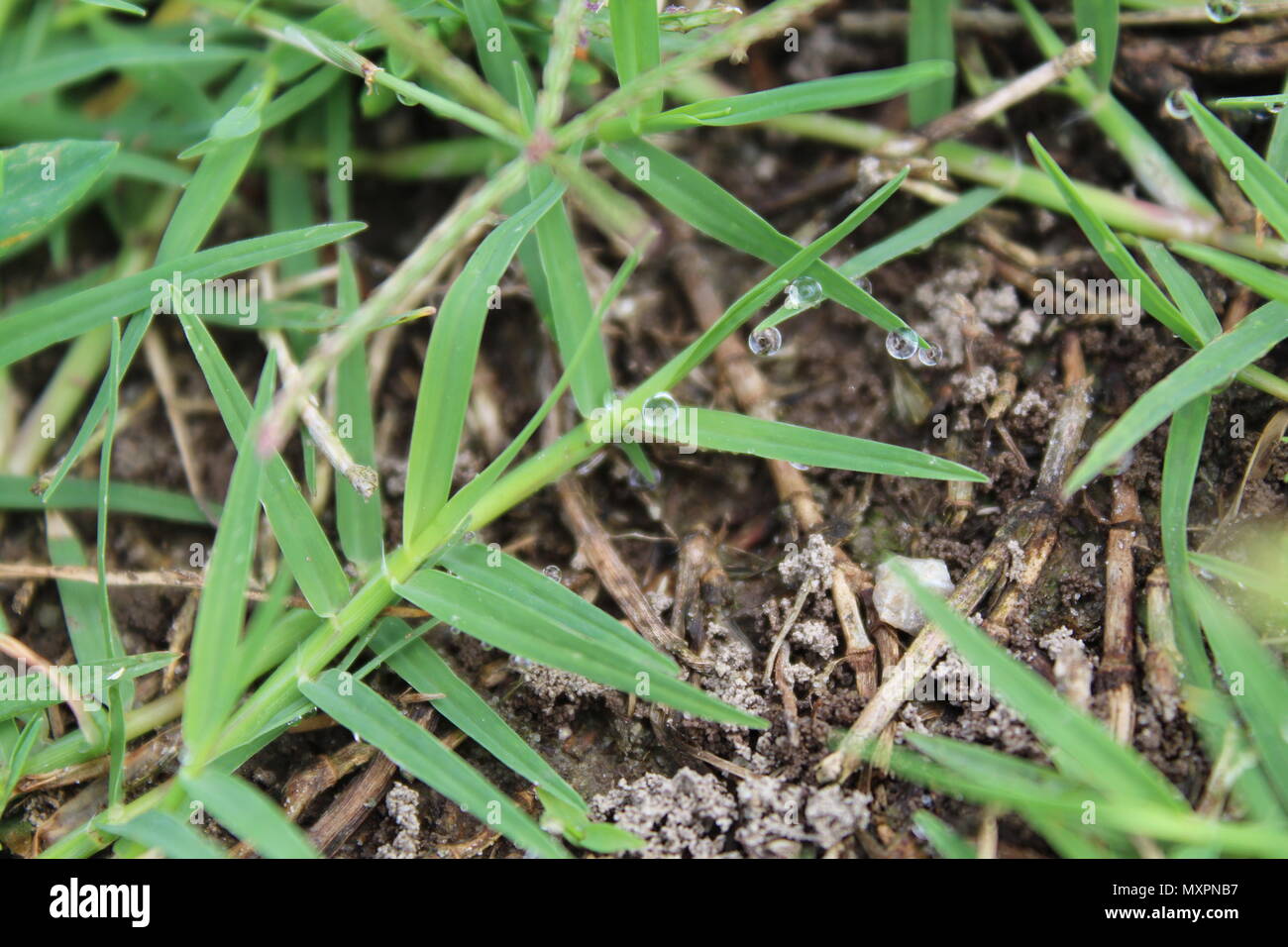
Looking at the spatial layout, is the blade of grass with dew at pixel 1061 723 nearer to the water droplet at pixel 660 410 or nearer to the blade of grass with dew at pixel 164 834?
the water droplet at pixel 660 410

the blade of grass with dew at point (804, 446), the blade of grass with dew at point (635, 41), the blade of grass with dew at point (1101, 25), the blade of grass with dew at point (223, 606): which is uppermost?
the blade of grass with dew at point (1101, 25)

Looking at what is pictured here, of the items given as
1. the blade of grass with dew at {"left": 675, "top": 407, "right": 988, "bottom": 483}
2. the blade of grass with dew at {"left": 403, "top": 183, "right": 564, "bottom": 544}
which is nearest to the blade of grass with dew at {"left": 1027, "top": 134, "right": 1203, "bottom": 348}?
the blade of grass with dew at {"left": 675, "top": 407, "right": 988, "bottom": 483}

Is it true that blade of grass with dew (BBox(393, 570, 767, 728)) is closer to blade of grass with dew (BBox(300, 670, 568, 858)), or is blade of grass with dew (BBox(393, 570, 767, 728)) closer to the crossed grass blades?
the crossed grass blades

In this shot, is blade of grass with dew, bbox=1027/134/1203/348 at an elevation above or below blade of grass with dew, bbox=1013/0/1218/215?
below

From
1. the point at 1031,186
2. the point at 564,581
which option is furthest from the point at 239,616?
the point at 1031,186

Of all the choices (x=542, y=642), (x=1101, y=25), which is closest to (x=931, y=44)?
(x=1101, y=25)

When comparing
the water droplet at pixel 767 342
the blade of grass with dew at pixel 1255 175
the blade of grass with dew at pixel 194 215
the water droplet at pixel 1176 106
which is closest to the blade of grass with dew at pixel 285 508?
the blade of grass with dew at pixel 194 215
